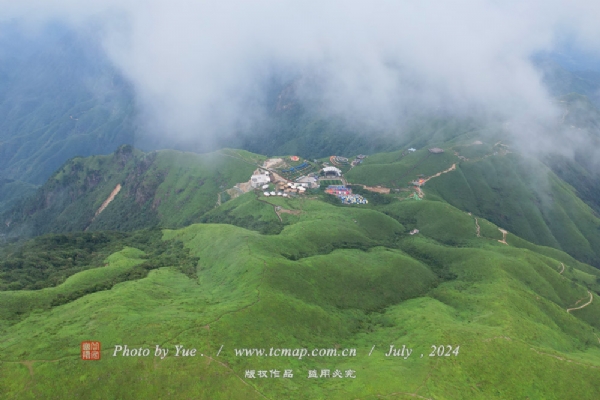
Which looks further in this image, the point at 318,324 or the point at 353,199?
the point at 353,199

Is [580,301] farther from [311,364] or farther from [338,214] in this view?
[311,364]

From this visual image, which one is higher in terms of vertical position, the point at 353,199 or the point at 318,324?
the point at 353,199

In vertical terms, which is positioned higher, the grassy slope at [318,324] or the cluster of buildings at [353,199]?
the cluster of buildings at [353,199]

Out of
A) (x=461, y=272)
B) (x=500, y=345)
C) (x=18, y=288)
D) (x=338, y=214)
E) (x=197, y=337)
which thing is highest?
(x=338, y=214)

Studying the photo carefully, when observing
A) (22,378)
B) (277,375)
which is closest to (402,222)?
(277,375)

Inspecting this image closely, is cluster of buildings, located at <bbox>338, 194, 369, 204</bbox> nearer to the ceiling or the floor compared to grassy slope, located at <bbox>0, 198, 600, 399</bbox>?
nearer to the ceiling

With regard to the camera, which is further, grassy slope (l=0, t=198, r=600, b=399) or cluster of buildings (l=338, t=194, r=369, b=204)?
cluster of buildings (l=338, t=194, r=369, b=204)

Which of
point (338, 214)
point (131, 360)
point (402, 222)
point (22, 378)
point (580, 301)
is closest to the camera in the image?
point (22, 378)

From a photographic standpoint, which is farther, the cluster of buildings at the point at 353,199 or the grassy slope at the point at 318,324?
the cluster of buildings at the point at 353,199
